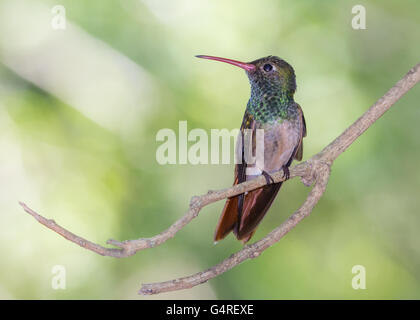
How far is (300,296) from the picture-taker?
4156 millimetres

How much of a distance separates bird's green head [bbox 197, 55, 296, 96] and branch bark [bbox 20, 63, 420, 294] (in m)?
0.91

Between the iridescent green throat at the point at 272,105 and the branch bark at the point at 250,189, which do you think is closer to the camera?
the branch bark at the point at 250,189

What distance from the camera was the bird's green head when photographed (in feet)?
12.6

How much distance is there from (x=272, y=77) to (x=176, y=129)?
3.27ft

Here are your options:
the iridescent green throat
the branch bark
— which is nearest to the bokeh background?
the iridescent green throat

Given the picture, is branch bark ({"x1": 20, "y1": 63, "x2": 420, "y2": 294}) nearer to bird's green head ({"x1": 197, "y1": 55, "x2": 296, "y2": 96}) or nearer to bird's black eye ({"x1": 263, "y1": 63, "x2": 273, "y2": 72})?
bird's green head ({"x1": 197, "y1": 55, "x2": 296, "y2": 96})

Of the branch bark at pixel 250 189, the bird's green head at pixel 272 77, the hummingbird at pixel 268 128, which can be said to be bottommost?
the branch bark at pixel 250 189

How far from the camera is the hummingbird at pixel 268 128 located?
3.69 meters

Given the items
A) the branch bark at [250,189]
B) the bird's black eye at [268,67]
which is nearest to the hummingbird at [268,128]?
the bird's black eye at [268,67]

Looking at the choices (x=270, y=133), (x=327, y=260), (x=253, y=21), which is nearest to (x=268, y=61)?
(x=270, y=133)

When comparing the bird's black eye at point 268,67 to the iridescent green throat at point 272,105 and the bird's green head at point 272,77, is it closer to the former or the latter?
the bird's green head at point 272,77

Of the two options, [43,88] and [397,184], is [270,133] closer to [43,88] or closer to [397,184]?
[397,184]

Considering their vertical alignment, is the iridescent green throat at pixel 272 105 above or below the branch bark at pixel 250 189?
above

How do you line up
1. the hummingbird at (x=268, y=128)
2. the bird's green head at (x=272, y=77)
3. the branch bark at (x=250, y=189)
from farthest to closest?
the bird's green head at (x=272, y=77)
the hummingbird at (x=268, y=128)
the branch bark at (x=250, y=189)
